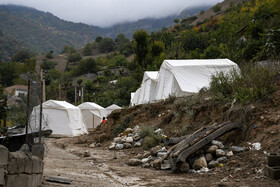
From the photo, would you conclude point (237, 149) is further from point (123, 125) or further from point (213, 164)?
point (123, 125)

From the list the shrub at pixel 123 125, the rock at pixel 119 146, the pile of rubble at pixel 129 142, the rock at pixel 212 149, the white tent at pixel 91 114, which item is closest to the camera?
the rock at pixel 212 149

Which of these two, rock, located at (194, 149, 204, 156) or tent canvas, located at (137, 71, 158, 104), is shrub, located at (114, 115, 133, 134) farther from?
rock, located at (194, 149, 204, 156)

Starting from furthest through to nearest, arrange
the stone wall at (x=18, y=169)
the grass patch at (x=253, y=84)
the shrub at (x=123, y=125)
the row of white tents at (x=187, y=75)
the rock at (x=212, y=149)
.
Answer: the row of white tents at (x=187, y=75)
the shrub at (x=123, y=125)
the grass patch at (x=253, y=84)
the rock at (x=212, y=149)
the stone wall at (x=18, y=169)

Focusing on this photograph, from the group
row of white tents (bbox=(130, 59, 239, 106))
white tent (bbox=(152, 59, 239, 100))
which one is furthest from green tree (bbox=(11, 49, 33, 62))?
white tent (bbox=(152, 59, 239, 100))

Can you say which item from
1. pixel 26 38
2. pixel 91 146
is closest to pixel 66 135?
pixel 91 146

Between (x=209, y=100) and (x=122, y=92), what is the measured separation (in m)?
29.0

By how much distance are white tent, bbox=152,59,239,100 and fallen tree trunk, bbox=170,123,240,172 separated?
22.3ft

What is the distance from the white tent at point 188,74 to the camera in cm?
1477

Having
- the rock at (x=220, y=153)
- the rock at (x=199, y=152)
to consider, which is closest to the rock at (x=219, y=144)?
the rock at (x=220, y=153)

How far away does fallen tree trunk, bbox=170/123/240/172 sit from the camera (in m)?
6.69

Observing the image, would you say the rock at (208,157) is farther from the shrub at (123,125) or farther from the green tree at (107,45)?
the green tree at (107,45)

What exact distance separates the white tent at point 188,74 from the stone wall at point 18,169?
10.5 m

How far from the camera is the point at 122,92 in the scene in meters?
39.0

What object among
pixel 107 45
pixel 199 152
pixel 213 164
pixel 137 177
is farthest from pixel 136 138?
pixel 107 45
